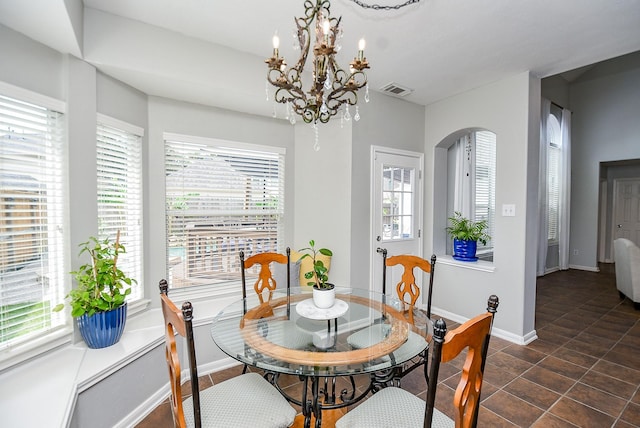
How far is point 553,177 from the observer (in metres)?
5.83

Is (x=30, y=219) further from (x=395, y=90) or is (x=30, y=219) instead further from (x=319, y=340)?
(x=395, y=90)

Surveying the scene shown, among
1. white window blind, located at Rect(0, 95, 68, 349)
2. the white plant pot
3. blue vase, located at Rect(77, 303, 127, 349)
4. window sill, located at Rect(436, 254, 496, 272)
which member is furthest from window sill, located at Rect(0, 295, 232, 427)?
window sill, located at Rect(436, 254, 496, 272)

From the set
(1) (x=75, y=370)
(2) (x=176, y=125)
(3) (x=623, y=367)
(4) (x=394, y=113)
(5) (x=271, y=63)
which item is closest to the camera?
(5) (x=271, y=63)

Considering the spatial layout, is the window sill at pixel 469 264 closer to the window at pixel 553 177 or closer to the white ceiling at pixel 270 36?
the white ceiling at pixel 270 36

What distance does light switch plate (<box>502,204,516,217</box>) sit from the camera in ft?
9.75

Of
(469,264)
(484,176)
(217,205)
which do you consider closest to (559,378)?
(469,264)

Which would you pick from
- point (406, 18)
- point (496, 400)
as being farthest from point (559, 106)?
point (496, 400)

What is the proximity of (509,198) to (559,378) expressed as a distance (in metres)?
1.63

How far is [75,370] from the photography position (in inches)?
67.6

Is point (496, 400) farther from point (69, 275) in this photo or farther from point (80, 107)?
point (80, 107)

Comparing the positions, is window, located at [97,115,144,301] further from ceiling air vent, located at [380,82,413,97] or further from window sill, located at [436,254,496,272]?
window sill, located at [436,254,496,272]

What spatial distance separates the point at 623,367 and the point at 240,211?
12.4ft

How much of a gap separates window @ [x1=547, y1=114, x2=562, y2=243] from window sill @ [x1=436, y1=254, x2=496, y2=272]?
354 centimetres

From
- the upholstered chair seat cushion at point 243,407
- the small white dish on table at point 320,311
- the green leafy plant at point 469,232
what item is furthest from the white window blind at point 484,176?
the upholstered chair seat cushion at point 243,407
